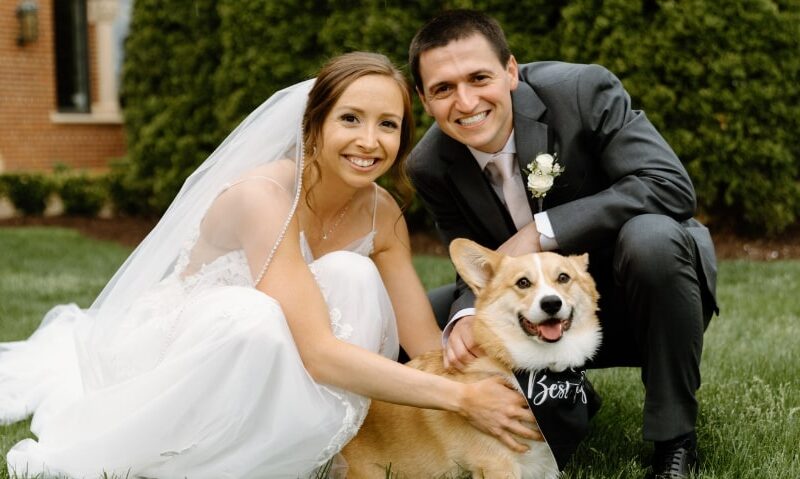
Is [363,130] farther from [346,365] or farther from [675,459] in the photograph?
[675,459]

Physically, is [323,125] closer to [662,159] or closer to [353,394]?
[353,394]

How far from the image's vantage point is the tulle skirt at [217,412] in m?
2.60

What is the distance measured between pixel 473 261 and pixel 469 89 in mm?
619

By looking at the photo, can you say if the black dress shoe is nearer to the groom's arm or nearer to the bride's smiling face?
the groom's arm

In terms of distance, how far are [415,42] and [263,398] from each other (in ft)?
4.66

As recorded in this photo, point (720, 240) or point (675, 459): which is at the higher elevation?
point (675, 459)

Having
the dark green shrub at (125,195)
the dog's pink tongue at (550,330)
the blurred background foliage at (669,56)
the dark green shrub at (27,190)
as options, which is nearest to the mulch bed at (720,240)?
the blurred background foliage at (669,56)

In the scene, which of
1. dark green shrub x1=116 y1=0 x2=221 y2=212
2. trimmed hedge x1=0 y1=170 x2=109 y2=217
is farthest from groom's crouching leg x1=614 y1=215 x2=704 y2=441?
trimmed hedge x1=0 y1=170 x2=109 y2=217

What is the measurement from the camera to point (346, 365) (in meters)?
2.64

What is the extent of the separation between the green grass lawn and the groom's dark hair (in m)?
1.46

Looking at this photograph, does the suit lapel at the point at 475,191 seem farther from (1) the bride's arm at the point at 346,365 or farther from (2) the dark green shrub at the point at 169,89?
(2) the dark green shrub at the point at 169,89

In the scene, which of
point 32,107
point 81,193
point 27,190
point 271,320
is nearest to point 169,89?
point 81,193

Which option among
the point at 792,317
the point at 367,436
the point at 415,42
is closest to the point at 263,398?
the point at 367,436

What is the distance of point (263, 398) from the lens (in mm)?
2619
